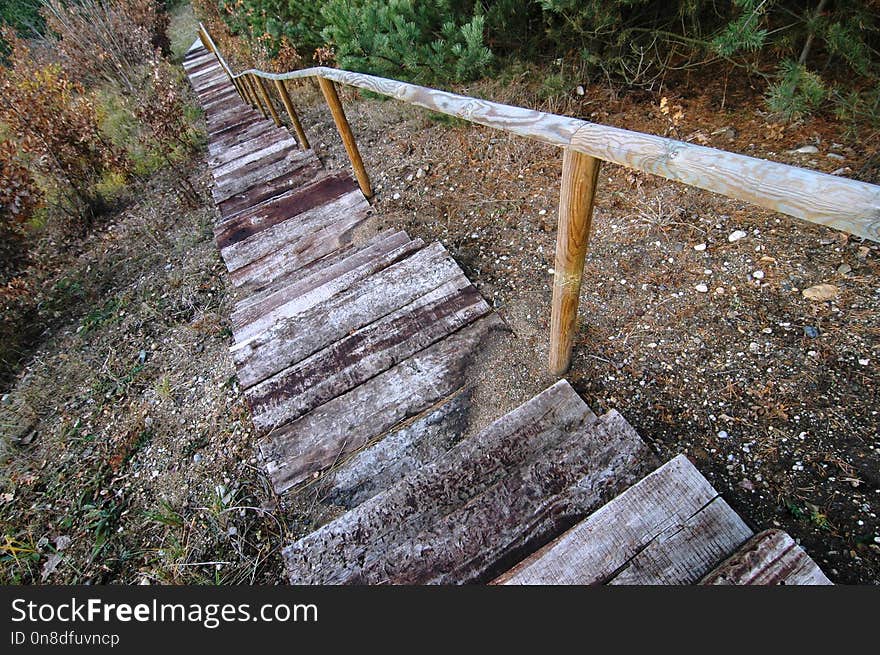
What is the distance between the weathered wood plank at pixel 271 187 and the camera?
4.21 metres

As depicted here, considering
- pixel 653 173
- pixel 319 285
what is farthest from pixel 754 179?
pixel 319 285

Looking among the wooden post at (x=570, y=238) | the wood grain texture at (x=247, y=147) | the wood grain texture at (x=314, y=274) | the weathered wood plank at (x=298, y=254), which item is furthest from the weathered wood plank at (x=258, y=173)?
the wooden post at (x=570, y=238)

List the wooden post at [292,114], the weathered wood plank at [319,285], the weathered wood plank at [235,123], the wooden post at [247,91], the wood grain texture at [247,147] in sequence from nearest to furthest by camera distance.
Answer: the weathered wood plank at [319,285], the wooden post at [292,114], the wood grain texture at [247,147], the weathered wood plank at [235,123], the wooden post at [247,91]

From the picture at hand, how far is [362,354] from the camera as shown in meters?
2.27

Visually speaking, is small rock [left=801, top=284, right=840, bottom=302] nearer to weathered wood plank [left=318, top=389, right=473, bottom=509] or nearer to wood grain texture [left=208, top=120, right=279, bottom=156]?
weathered wood plank [left=318, top=389, right=473, bottom=509]

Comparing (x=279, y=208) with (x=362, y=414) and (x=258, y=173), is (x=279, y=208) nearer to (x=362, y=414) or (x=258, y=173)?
(x=258, y=173)

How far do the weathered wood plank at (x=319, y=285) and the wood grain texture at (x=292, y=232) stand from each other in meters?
0.53

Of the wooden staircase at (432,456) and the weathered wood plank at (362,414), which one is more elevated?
the wooden staircase at (432,456)

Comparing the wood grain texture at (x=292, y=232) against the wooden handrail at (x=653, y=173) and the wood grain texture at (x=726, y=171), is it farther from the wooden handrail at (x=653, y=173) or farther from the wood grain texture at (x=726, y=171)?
the wood grain texture at (x=726, y=171)

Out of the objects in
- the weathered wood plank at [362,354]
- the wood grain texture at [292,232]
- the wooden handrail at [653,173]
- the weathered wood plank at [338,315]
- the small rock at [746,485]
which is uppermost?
the wooden handrail at [653,173]

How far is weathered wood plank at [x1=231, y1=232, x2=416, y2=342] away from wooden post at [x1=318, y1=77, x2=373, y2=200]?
922 mm

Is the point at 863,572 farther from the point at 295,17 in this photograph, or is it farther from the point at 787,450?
the point at 295,17

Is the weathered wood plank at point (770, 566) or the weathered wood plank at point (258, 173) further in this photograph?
the weathered wood plank at point (258, 173)

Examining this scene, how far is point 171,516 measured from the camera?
2.06m
